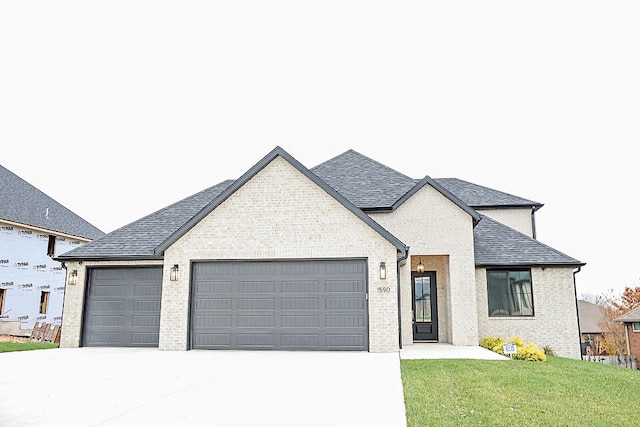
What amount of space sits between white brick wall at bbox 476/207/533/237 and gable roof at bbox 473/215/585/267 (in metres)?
2.47

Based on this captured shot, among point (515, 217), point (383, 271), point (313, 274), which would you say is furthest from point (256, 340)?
point (515, 217)

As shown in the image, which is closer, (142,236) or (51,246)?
(142,236)

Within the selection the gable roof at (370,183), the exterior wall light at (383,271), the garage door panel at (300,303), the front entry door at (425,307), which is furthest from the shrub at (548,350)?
the garage door panel at (300,303)

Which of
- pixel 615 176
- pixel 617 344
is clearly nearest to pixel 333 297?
pixel 615 176

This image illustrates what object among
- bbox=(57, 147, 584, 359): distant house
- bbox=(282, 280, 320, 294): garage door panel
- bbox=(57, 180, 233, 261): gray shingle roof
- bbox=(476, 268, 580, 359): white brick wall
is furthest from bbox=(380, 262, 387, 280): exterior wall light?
bbox=(57, 180, 233, 261): gray shingle roof

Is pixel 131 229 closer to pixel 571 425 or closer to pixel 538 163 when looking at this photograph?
pixel 571 425

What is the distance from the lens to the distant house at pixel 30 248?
87.9 ft

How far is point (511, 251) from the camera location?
18109 millimetres

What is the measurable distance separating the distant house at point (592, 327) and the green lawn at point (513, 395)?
117 feet

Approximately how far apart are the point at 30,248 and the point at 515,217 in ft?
84.7

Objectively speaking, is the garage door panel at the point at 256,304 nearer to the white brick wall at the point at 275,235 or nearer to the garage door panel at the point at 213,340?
the garage door panel at the point at 213,340

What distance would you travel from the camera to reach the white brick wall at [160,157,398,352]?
45.6 feet

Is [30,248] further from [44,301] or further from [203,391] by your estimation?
[203,391]

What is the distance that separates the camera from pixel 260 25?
19656 mm
